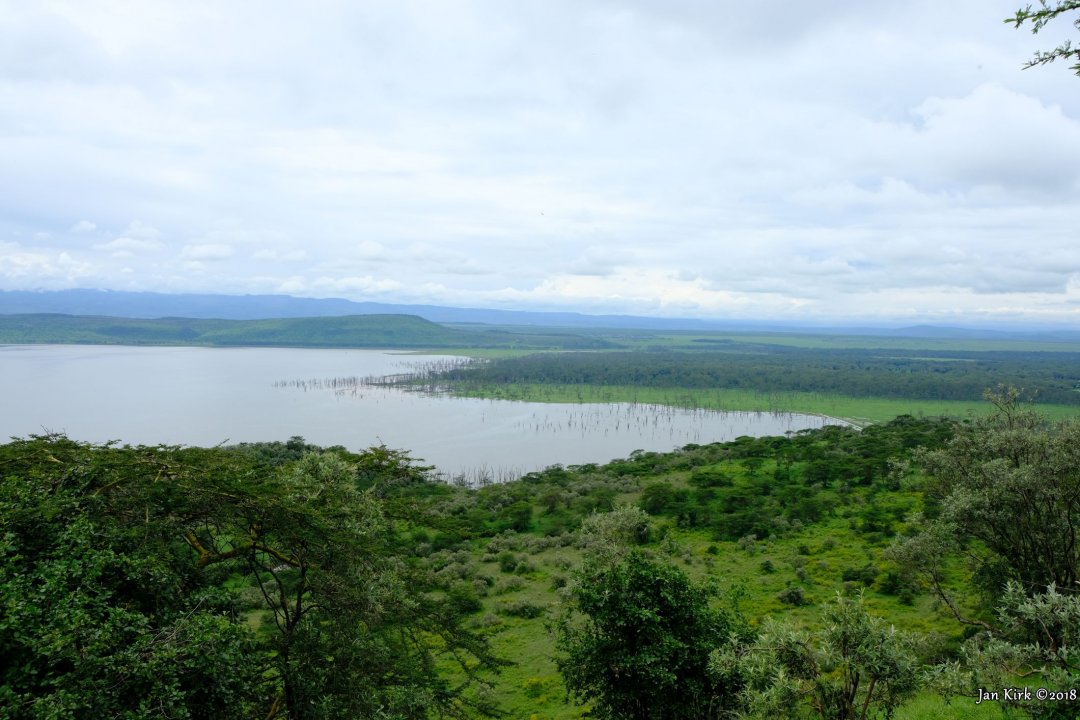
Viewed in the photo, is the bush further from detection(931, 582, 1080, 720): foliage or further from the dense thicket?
the dense thicket

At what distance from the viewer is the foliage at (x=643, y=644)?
11398 millimetres

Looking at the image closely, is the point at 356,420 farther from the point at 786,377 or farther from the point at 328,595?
the point at 786,377

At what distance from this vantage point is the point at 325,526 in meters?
10.2

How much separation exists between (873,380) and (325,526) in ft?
425

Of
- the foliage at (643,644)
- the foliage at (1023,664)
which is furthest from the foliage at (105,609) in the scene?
the foliage at (1023,664)

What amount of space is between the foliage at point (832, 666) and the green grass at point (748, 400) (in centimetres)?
8262

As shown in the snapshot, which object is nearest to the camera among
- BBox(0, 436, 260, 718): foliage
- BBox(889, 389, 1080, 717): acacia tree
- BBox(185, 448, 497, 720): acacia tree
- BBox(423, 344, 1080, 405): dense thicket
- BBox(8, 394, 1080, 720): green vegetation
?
BBox(0, 436, 260, 718): foliage

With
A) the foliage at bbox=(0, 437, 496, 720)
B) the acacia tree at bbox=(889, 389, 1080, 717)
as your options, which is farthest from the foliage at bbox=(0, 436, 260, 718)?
the acacia tree at bbox=(889, 389, 1080, 717)

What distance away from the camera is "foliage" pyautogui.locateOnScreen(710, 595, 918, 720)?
24.4 feet

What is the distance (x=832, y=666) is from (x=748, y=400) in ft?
334

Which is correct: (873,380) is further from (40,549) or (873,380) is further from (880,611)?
(40,549)

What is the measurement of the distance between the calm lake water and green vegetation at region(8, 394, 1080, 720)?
43.1 m

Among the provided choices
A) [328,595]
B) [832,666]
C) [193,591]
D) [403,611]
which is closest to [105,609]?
[193,591]

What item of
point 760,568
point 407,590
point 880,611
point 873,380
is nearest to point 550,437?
point 760,568
